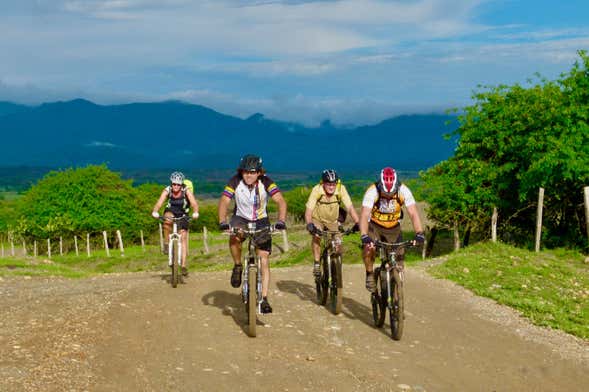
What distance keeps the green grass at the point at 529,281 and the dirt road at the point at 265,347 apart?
70cm

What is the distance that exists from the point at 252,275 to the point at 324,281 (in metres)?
2.91

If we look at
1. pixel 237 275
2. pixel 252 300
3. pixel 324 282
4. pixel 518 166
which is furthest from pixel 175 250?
pixel 518 166

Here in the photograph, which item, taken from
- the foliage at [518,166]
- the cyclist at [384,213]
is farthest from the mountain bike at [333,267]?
the foliage at [518,166]

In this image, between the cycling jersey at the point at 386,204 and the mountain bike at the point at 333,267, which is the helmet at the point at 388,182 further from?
the mountain bike at the point at 333,267

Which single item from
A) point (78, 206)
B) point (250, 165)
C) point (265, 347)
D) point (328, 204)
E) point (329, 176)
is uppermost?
point (250, 165)

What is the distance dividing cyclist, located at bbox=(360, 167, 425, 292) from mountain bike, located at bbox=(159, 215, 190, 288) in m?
5.49

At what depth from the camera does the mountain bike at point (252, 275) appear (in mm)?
10391

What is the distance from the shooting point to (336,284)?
40.8 feet

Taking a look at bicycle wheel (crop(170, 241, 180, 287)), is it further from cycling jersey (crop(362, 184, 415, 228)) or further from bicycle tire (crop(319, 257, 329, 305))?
cycling jersey (crop(362, 184, 415, 228))

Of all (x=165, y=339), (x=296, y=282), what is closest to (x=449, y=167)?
(x=296, y=282)

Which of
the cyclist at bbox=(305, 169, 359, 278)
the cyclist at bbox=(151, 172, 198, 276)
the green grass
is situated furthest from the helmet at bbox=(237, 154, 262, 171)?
the green grass

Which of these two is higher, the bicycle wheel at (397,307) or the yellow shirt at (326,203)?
the yellow shirt at (326,203)

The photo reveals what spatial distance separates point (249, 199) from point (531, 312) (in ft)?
23.2

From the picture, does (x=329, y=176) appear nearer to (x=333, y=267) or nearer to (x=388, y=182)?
(x=388, y=182)
